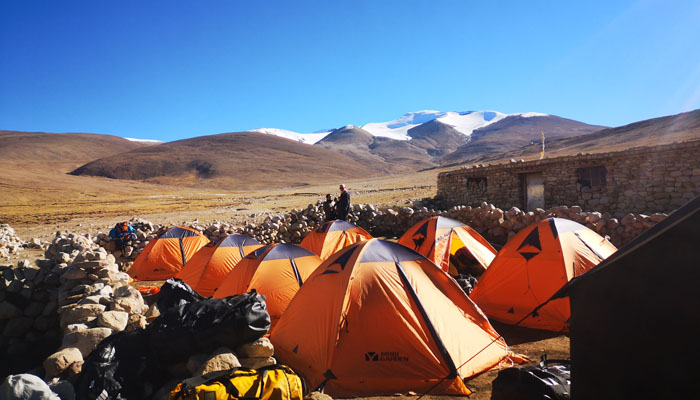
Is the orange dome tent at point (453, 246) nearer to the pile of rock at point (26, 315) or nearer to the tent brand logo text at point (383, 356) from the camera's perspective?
the tent brand logo text at point (383, 356)

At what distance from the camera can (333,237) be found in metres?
10.7

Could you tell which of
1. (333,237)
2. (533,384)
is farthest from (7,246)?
(533,384)

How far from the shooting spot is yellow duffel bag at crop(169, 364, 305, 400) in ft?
11.1

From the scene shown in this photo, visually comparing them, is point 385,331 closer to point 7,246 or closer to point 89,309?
point 89,309

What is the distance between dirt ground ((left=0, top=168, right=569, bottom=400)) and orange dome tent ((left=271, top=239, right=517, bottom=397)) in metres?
0.29

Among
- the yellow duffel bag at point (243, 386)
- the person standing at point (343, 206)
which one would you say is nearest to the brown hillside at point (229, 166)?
the person standing at point (343, 206)

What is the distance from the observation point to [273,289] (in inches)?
266

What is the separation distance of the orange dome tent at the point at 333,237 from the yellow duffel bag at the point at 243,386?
6403mm

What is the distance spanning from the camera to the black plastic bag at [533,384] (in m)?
3.30

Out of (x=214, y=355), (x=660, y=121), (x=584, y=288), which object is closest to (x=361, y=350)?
(x=214, y=355)

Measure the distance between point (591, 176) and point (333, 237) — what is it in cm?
998

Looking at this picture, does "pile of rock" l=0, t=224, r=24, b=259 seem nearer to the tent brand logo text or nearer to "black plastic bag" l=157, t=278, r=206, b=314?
"black plastic bag" l=157, t=278, r=206, b=314

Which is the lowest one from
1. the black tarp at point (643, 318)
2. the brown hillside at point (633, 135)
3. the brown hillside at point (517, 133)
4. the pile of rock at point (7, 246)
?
the pile of rock at point (7, 246)

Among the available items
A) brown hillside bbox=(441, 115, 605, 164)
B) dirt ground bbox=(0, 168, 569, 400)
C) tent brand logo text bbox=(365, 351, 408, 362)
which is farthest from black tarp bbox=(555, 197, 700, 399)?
brown hillside bbox=(441, 115, 605, 164)
